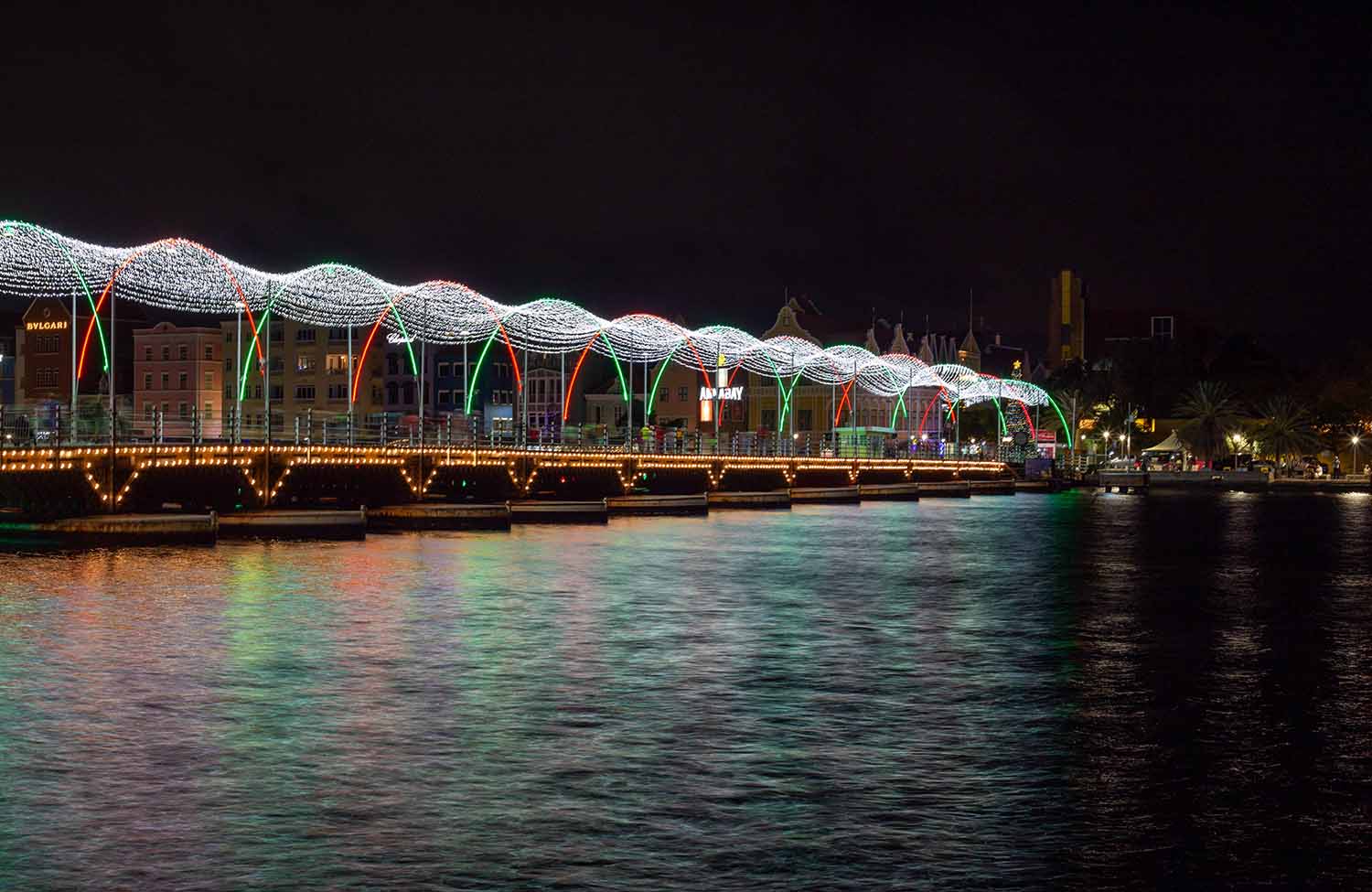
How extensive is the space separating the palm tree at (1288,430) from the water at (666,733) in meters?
123

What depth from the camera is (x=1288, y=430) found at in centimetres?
15175

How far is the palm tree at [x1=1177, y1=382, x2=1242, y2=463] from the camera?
516 feet

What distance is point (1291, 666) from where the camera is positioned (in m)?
22.6

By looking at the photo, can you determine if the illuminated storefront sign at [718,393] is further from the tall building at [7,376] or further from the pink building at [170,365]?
the tall building at [7,376]

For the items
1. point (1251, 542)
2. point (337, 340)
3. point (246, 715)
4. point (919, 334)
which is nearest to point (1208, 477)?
point (919, 334)

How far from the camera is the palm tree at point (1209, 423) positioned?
15738cm

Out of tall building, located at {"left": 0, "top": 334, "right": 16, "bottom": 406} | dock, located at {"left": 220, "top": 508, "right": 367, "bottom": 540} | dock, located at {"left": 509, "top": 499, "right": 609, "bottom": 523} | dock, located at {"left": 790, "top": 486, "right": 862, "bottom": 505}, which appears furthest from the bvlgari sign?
dock, located at {"left": 220, "top": 508, "right": 367, "bottom": 540}

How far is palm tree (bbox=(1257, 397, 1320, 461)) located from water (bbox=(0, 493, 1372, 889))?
12337 cm

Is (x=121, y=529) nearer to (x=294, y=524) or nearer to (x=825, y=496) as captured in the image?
(x=294, y=524)

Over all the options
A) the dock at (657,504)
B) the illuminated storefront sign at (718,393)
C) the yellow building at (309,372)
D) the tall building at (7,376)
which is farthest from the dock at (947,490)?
the tall building at (7,376)

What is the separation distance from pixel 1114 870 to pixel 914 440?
144 meters

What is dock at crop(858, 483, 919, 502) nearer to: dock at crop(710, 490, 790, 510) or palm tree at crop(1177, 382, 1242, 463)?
dock at crop(710, 490, 790, 510)

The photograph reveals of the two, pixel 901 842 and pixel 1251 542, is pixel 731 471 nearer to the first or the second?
pixel 1251 542

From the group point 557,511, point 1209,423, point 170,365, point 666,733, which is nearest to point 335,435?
point 557,511
